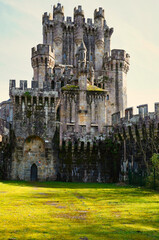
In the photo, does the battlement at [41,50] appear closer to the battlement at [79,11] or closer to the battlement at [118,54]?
the battlement at [118,54]

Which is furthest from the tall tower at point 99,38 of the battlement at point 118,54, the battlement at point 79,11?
the battlement at point 118,54

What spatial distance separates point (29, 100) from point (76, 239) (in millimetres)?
30396

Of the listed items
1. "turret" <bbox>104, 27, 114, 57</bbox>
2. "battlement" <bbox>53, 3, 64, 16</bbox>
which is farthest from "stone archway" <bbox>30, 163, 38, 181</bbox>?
"battlement" <bbox>53, 3, 64, 16</bbox>

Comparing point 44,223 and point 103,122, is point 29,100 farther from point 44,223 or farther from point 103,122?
point 44,223

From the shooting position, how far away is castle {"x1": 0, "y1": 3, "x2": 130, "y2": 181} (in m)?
38.5

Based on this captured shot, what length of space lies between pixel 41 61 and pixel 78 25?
619 inches

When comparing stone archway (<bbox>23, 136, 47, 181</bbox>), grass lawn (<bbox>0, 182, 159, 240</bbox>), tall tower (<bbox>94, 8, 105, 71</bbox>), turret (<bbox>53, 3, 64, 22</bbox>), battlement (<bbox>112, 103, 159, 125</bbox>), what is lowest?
grass lawn (<bbox>0, 182, 159, 240</bbox>)

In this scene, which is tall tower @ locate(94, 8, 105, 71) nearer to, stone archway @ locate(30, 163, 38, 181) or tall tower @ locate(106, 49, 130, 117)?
tall tower @ locate(106, 49, 130, 117)

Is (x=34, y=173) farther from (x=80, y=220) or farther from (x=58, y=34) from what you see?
(x=58, y=34)

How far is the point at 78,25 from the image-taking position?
7206 centimetres

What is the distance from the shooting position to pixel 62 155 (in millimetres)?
38906

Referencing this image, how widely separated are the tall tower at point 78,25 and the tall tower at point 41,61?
11.1m

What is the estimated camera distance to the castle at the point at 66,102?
38531mm

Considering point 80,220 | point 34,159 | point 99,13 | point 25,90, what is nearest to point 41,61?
point 99,13
